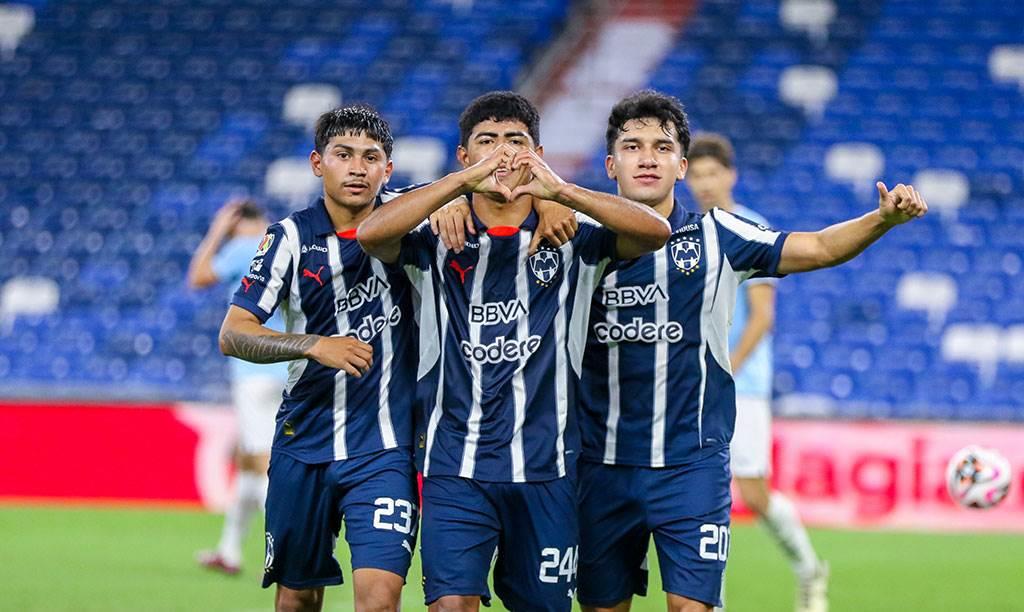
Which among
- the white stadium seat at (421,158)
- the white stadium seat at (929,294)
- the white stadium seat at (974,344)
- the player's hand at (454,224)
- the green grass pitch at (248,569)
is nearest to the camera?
the player's hand at (454,224)

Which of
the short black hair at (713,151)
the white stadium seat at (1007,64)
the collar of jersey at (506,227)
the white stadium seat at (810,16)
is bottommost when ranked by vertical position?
the collar of jersey at (506,227)

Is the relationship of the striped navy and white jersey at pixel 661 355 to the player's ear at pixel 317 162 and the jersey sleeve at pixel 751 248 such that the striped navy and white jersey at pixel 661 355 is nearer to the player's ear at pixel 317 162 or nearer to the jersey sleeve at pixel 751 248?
the jersey sleeve at pixel 751 248

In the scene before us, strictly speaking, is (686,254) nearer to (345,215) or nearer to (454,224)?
(454,224)

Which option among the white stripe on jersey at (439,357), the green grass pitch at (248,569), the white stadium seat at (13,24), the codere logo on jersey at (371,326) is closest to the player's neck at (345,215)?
the codere logo on jersey at (371,326)

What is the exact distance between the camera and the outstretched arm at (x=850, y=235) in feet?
14.9

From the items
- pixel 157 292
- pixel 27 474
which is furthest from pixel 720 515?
pixel 157 292

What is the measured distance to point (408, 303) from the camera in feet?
16.5

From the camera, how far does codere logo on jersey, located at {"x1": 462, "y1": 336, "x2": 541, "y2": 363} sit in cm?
459

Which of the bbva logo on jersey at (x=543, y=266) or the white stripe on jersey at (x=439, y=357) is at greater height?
the bbva logo on jersey at (x=543, y=266)

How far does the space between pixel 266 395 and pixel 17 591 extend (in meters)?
1.82

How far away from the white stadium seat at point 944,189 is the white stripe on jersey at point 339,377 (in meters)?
11.2

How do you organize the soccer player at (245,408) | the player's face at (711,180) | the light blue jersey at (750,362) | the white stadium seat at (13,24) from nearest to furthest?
1. the player's face at (711,180)
2. the light blue jersey at (750,362)
3. the soccer player at (245,408)
4. the white stadium seat at (13,24)

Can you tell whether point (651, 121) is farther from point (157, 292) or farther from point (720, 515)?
point (157, 292)

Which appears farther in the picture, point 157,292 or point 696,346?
point 157,292
